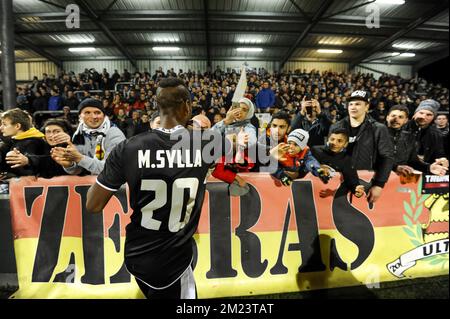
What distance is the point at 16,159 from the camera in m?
2.41

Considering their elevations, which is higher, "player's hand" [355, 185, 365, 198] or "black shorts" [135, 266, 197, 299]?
"player's hand" [355, 185, 365, 198]

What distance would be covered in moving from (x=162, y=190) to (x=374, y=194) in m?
2.39

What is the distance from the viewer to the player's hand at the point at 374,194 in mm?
2785

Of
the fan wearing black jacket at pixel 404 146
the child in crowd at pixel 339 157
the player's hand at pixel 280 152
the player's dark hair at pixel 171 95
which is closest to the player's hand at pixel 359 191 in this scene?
the child in crowd at pixel 339 157

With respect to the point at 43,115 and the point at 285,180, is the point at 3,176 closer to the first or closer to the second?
the point at 43,115

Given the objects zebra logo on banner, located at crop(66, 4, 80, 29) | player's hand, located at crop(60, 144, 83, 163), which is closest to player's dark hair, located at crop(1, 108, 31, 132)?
player's hand, located at crop(60, 144, 83, 163)

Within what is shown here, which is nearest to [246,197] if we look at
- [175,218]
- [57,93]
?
[175,218]

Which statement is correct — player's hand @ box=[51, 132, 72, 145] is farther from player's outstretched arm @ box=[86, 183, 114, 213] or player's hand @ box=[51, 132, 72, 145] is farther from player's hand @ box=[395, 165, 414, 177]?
player's hand @ box=[395, 165, 414, 177]

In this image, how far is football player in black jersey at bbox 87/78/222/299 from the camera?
1.43 meters

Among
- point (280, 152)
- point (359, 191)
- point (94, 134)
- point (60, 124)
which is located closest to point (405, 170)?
point (359, 191)

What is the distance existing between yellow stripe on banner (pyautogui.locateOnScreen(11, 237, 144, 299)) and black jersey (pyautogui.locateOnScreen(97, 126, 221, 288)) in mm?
1144

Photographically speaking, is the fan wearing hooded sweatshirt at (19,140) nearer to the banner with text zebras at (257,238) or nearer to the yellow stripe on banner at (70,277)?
the banner with text zebras at (257,238)

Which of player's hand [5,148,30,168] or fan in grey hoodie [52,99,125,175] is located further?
fan in grey hoodie [52,99,125,175]

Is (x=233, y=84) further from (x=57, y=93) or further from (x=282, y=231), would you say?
(x=57, y=93)
